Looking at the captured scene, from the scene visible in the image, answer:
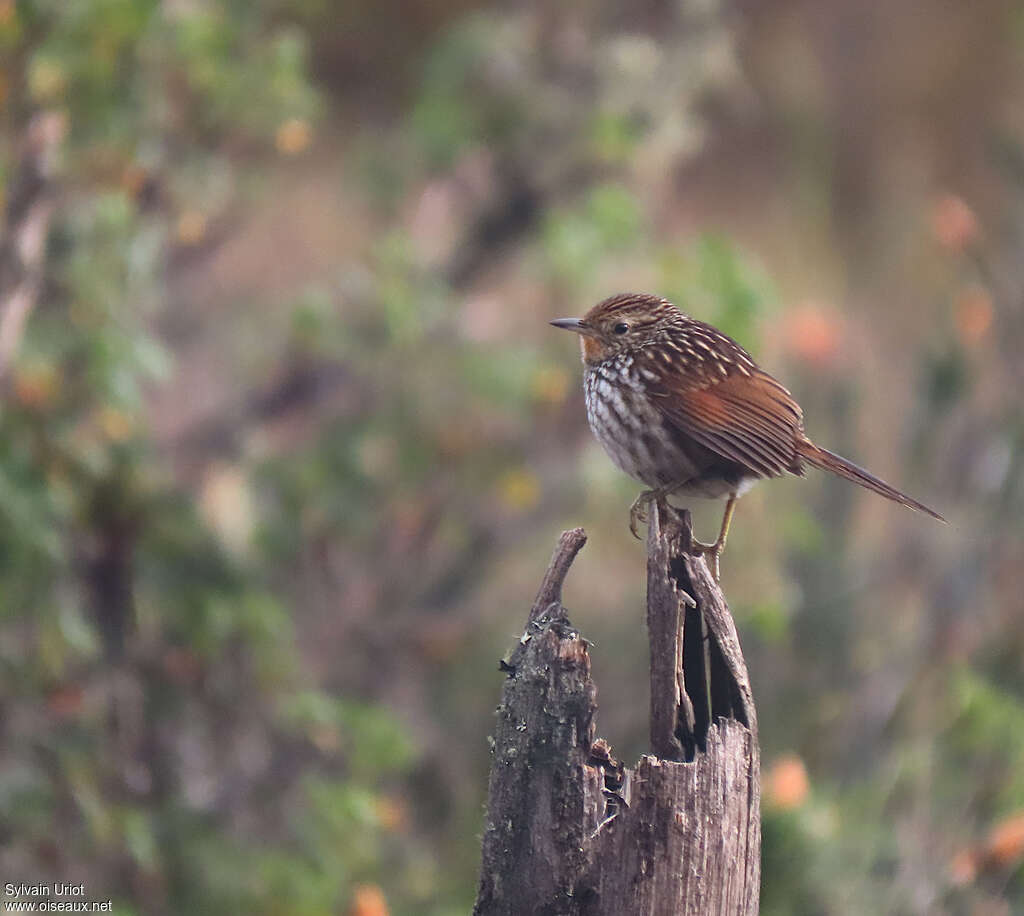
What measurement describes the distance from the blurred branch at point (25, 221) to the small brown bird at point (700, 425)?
5.92ft

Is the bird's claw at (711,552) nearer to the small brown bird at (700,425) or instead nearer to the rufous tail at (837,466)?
the small brown bird at (700,425)

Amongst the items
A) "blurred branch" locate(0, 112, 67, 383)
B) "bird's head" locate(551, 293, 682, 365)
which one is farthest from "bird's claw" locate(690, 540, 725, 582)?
"blurred branch" locate(0, 112, 67, 383)

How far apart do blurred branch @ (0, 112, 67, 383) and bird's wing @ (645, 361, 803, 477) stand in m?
2.01

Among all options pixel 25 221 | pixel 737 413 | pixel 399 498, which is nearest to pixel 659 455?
pixel 737 413

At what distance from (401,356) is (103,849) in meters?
2.36

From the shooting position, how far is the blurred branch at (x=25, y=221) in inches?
191

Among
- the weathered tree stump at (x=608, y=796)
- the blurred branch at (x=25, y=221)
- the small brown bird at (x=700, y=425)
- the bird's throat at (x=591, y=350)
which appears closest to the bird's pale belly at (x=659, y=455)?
the small brown bird at (x=700, y=425)

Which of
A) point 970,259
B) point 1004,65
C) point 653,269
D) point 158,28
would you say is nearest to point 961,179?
point 1004,65

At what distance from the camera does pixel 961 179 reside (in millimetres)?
13625

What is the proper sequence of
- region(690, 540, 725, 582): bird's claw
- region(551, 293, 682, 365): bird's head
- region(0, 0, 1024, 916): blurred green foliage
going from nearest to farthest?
region(690, 540, 725, 582): bird's claw → region(551, 293, 682, 365): bird's head → region(0, 0, 1024, 916): blurred green foliage

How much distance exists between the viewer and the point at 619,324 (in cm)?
463

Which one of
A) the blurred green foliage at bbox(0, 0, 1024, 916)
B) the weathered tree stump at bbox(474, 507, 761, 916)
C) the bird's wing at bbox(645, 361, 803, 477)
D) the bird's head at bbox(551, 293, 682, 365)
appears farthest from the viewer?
the blurred green foliage at bbox(0, 0, 1024, 916)

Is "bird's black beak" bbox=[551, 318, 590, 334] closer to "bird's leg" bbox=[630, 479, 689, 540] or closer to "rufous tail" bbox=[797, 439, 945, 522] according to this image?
"bird's leg" bbox=[630, 479, 689, 540]

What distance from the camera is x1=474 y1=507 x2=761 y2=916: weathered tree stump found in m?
3.03
